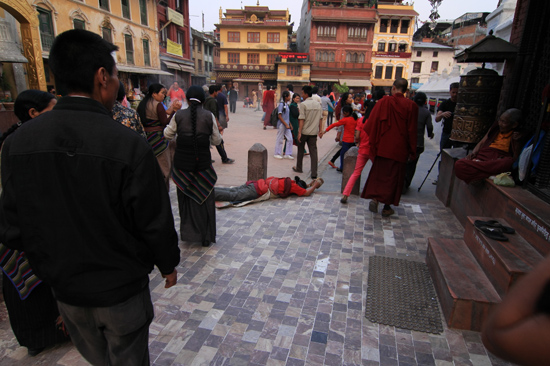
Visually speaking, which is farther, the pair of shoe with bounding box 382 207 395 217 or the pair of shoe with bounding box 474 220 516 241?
the pair of shoe with bounding box 382 207 395 217

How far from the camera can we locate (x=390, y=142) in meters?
4.86

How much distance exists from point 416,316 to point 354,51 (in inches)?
1617

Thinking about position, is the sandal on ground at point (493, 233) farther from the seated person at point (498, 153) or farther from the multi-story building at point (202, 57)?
the multi-story building at point (202, 57)

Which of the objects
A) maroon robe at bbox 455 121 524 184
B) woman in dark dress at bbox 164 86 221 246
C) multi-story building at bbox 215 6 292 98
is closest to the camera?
woman in dark dress at bbox 164 86 221 246

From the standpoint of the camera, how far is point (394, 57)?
39719mm

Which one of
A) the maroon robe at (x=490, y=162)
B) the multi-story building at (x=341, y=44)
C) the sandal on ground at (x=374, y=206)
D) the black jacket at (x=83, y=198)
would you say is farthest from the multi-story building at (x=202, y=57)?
the black jacket at (x=83, y=198)

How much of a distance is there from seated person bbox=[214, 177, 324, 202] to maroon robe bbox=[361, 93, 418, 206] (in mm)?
1412

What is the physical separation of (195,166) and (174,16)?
29320 millimetres

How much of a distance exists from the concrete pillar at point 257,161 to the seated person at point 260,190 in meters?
0.64

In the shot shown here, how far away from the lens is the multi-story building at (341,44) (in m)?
38.3

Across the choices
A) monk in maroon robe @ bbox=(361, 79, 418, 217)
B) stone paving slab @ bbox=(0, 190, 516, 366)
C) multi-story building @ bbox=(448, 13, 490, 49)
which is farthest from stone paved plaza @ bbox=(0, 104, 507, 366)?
multi-story building @ bbox=(448, 13, 490, 49)

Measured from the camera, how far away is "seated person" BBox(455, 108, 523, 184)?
14.1 ft

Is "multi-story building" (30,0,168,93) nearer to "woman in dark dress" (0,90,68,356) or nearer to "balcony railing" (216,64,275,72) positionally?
"woman in dark dress" (0,90,68,356)

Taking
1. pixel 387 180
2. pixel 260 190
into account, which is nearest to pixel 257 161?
pixel 260 190
